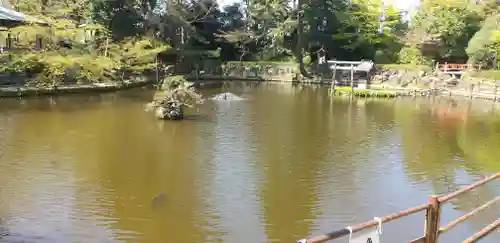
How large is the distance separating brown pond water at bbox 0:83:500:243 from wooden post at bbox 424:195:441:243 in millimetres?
2510

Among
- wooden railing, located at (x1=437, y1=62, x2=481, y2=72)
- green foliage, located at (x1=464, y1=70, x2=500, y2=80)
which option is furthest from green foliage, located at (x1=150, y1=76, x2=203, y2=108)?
wooden railing, located at (x1=437, y1=62, x2=481, y2=72)

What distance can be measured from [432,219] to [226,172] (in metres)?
6.26

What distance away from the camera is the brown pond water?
7.90m

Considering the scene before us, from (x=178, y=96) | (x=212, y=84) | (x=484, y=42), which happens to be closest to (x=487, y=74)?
(x=484, y=42)

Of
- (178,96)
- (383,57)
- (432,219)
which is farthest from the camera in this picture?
(383,57)

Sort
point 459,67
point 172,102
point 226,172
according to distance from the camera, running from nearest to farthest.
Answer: point 226,172 < point 172,102 < point 459,67

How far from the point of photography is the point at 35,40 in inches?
934

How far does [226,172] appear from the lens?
1082 centimetres

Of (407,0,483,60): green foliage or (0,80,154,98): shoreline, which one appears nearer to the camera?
(0,80,154,98): shoreline

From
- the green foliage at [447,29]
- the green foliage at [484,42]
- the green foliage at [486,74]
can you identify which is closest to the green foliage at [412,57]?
the green foliage at [447,29]

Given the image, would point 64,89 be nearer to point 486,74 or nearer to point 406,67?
point 406,67

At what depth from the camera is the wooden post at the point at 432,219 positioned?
16.1 ft

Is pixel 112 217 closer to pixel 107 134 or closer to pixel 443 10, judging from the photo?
pixel 107 134

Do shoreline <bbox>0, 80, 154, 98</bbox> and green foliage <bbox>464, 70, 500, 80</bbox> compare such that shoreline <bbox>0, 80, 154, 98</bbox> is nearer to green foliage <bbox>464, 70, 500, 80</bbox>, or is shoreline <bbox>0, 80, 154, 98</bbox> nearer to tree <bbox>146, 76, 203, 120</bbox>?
tree <bbox>146, 76, 203, 120</bbox>
